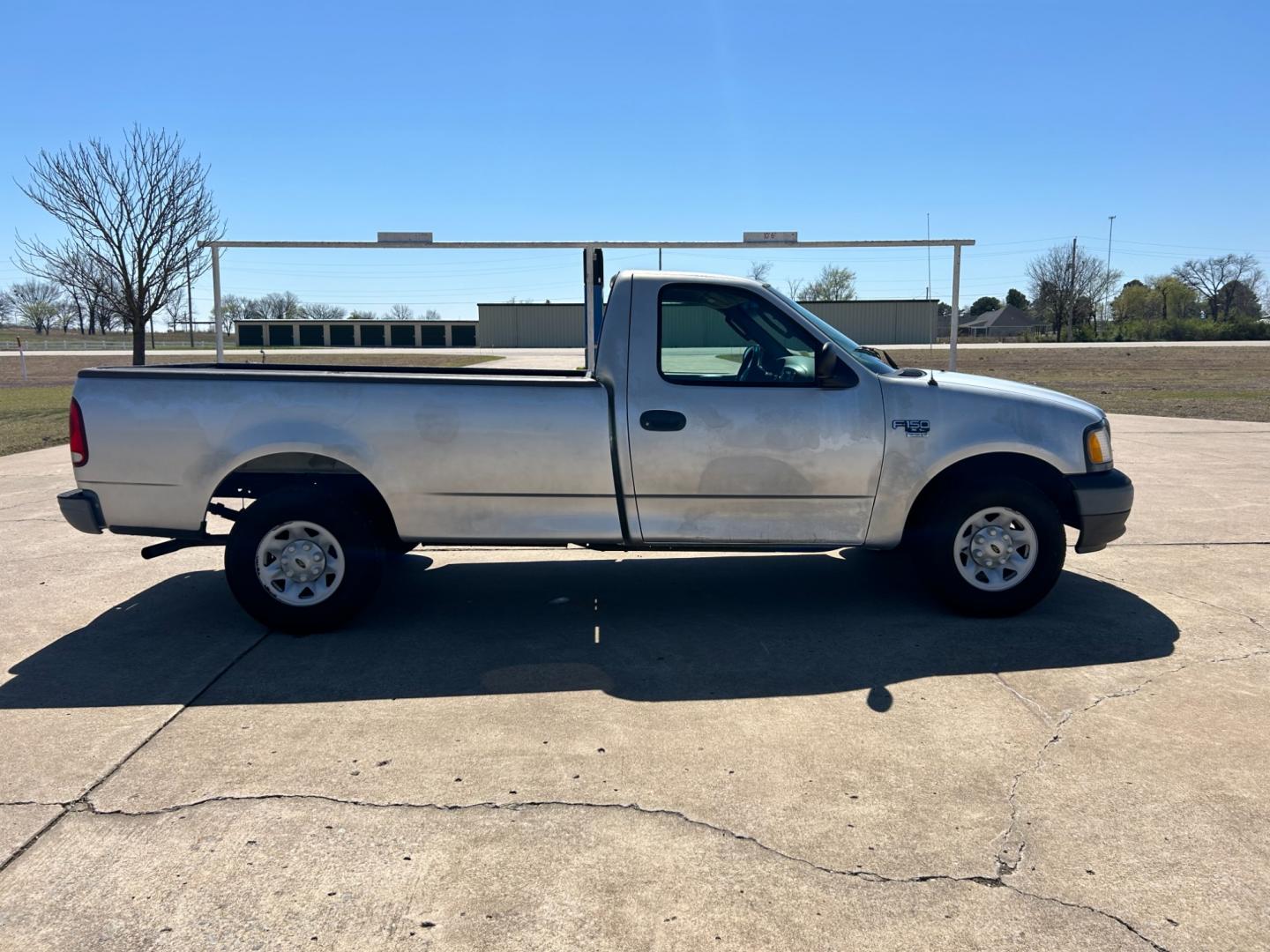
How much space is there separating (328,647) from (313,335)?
12.0 metres

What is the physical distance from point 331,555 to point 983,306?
141 m

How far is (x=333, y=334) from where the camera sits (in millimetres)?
16438

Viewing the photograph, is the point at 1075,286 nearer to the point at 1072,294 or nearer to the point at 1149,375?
the point at 1072,294

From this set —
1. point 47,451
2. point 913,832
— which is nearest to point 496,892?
point 913,832

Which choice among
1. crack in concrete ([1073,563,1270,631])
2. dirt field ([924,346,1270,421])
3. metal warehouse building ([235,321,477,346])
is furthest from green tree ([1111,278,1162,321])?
crack in concrete ([1073,563,1270,631])

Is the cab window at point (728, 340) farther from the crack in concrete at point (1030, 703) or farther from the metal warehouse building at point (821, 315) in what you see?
the metal warehouse building at point (821, 315)

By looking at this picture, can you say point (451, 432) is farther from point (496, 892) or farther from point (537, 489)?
point (496, 892)

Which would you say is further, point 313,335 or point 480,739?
point 313,335

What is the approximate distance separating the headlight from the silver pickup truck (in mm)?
16

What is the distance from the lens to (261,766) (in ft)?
12.0

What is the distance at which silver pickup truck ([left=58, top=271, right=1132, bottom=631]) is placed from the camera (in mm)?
5039

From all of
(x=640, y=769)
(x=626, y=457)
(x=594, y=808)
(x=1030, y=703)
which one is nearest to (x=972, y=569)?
(x=1030, y=703)

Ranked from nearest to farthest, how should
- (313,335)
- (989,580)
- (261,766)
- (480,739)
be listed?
(261,766), (480,739), (989,580), (313,335)

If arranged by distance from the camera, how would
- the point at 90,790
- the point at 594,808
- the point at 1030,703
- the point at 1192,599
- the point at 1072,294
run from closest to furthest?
1. the point at 594,808
2. the point at 90,790
3. the point at 1030,703
4. the point at 1192,599
5. the point at 1072,294
